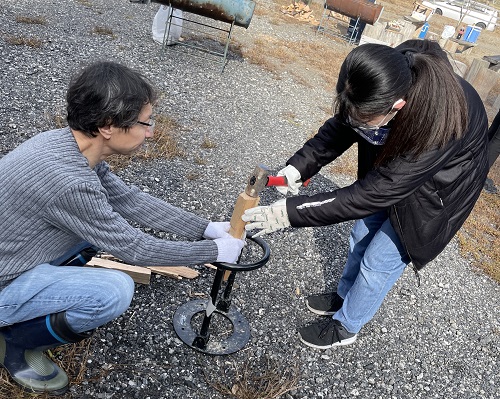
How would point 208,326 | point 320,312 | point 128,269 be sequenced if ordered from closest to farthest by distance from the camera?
1. point 208,326
2. point 128,269
3. point 320,312

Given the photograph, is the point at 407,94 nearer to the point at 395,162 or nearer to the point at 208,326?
the point at 395,162

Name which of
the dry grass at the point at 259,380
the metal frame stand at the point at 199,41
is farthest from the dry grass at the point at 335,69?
the dry grass at the point at 259,380

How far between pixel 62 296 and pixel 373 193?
1.50 m

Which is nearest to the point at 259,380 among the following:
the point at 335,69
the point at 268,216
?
the point at 268,216

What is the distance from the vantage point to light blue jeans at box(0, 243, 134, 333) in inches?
74.8

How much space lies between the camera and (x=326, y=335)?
9.75ft

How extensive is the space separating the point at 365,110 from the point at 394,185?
0.43 meters

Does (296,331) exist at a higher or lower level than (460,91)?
lower

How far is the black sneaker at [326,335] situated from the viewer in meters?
2.97

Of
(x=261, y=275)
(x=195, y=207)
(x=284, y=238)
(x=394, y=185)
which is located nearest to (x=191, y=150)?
(x=195, y=207)

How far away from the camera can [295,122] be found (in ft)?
22.9

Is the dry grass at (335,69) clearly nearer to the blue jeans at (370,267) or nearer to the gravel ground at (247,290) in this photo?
the gravel ground at (247,290)

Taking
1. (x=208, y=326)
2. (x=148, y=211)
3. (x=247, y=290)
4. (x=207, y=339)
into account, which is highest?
(x=148, y=211)

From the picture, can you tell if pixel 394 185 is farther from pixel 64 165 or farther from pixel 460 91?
pixel 64 165
